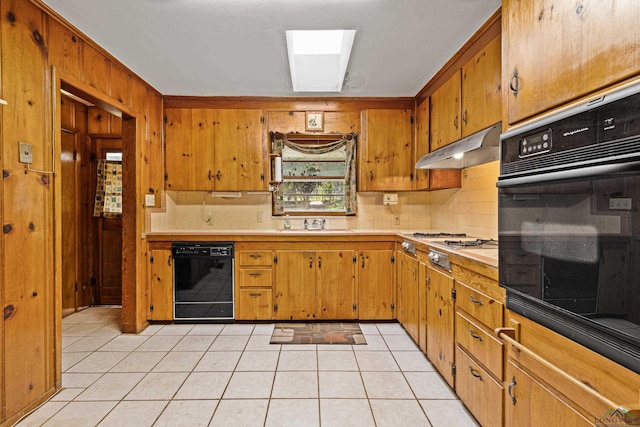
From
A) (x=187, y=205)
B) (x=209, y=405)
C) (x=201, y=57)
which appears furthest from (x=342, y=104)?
(x=209, y=405)

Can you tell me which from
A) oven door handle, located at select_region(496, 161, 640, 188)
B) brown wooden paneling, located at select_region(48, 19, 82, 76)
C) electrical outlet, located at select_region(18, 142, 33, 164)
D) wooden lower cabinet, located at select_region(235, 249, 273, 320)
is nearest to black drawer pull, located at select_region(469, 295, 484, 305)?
oven door handle, located at select_region(496, 161, 640, 188)

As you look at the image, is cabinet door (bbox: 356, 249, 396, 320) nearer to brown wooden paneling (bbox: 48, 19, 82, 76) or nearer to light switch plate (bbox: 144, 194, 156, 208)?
light switch plate (bbox: 144, 194, 156, 208)

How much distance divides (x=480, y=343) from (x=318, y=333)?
1723mm

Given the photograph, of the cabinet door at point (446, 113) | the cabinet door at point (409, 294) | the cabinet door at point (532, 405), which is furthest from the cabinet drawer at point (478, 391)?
the cabinet door at point (446, 113)

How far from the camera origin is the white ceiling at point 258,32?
78.3 inches

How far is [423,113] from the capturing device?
3371mm

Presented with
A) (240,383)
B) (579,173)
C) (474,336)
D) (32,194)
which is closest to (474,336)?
(474,336)

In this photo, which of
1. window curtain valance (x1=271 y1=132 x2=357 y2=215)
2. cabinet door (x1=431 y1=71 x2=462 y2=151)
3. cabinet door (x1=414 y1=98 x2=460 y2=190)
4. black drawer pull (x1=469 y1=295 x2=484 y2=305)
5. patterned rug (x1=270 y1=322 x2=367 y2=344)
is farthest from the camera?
window curtain valance (x1=271 y1=132 x2=357 y2=215)

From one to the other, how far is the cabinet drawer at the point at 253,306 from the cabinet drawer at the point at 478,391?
197 centimetres

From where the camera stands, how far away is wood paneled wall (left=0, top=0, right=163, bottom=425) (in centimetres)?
179

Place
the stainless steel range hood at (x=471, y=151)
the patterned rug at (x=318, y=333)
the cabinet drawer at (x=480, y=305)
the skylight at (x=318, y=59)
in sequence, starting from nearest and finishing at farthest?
the cabinet drawer at (x=480, y=305) → the stainless steel range hood at (x=471, y=151) → the skylight at (x=318, y=59) → the patterned rug at (x=318, y=333)

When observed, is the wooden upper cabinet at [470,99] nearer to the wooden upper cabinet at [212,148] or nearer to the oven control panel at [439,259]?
the oven control panel at [439,259]

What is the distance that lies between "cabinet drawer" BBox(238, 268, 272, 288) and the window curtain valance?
82cm

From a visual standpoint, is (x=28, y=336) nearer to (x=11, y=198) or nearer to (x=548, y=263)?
(x=11, y=198)
